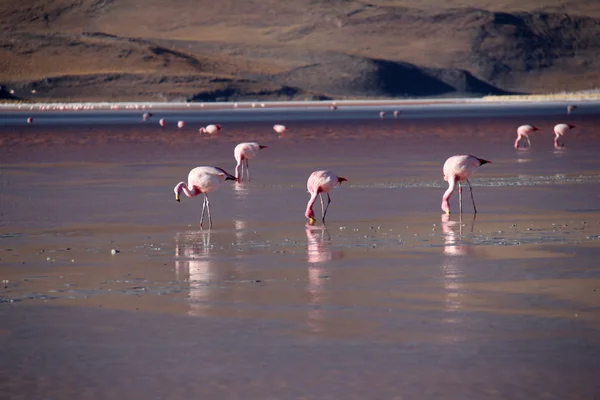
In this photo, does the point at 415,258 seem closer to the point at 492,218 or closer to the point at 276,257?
the point at 276,257

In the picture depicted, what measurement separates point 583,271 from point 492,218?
4294mm

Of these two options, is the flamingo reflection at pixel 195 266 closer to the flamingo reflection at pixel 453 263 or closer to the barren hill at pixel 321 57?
the flamingo reflection at pixel 453 263

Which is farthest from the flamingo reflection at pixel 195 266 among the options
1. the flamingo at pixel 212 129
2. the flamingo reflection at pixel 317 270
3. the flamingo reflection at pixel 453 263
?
the flamingo at pixel 212 129

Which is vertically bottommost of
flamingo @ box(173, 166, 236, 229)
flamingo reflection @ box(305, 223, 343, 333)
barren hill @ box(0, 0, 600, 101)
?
flamingo reflection @ box(305, 223, 343, 333)

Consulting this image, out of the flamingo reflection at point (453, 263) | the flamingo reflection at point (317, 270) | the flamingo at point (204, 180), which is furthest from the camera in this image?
the flamingo at point (204, 180)

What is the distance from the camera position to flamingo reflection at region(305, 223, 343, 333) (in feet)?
29.6

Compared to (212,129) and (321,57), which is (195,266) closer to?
(212,129)

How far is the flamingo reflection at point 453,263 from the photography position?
9.39 metres

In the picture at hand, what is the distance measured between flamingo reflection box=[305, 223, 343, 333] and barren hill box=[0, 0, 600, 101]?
124m

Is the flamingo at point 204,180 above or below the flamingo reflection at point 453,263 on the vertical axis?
above

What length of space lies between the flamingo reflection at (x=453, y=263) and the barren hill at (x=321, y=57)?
124 metres

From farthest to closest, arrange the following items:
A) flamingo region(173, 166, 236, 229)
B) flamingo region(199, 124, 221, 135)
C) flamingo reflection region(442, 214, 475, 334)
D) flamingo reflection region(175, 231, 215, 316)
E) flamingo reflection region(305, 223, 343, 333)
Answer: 1. flamingo region(199, 124, 221, 135)
2. flamingo region(173, 166, 236, 229)
3. flamingo reflection region(175, 231, 215, 316)
4. flamingo reflection region(442, 214, 475, 334)
5. flamingo reflection region(305, 223, 343, 333)

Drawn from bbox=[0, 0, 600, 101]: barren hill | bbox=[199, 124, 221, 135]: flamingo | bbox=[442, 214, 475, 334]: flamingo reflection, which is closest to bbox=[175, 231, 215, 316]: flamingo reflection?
bbox=[442, 214, 475, 334]: flamingo reflection

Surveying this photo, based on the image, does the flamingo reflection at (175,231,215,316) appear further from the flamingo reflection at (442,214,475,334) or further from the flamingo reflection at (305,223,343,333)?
the flamingo reflection at (442,214,475,334)
